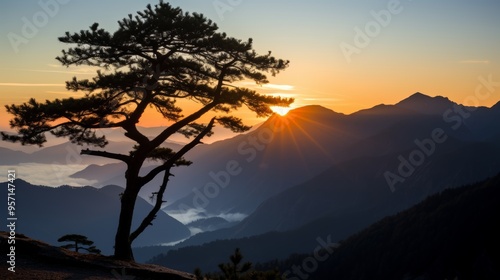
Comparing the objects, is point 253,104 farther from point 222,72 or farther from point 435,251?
point 435,251

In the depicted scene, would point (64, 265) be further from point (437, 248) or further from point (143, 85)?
point (437, 248)

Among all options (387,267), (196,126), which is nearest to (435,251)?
(387,267)

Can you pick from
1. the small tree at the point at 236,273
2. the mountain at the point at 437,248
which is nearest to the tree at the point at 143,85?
the small tree at the point at 236,273

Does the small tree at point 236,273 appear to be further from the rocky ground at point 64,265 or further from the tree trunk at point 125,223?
the tree trunk at point 125,223

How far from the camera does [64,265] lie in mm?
17094

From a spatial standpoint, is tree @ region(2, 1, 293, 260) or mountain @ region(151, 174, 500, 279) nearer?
tree @ region(2, 1, 293, 260)

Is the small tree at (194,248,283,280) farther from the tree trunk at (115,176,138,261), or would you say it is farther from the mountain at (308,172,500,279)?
the mountain at (308,172,500,279)

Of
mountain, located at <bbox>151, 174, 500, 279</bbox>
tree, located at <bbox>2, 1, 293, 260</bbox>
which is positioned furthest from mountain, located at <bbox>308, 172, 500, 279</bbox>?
tree, located at <bbox>2, 1, 293, 260</bbox>

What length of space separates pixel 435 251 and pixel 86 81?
182m

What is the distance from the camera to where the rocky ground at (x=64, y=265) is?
15805 mm

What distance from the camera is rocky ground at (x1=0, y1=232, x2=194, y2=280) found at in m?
15.8

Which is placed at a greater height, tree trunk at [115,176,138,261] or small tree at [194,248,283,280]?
tree trunk at [115,176,138,261]

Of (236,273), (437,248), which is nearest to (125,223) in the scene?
(236,273)

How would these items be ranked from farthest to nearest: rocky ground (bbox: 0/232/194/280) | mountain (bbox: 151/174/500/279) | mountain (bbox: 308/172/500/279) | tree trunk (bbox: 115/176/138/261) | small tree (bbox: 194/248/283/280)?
mountain (bbox: 151/174/500/279) < mountain (bbox: 308/172/500/279) < tree trunk (bbox: 115/176/138/261) < rocky ground (bbox: 0/232/194/280) < small tree (bbox: 194/248/283/280)
